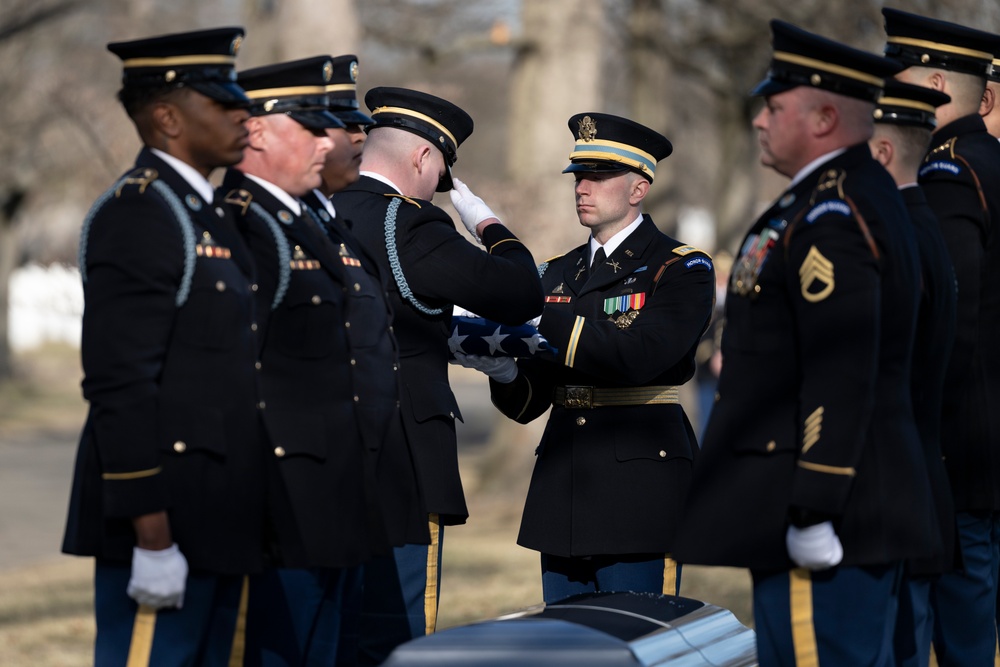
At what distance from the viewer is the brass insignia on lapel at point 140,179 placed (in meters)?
3.66

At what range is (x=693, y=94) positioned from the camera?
2566 centimetres

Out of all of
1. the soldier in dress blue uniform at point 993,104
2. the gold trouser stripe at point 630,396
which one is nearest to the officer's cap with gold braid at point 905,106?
the soldier in dress blue uniform at point 993,104

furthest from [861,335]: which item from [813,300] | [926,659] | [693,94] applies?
[693,94]

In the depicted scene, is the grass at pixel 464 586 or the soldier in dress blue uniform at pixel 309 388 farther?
the grass at pixel 464 586

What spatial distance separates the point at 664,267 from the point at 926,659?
161 centimetres

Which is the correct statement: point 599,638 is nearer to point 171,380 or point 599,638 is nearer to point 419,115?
point 171,380

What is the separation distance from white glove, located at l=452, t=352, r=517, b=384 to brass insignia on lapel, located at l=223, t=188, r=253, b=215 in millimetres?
1241

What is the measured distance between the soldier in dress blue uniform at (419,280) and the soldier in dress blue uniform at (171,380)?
107cm

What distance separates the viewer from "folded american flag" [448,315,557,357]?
5.03 metres

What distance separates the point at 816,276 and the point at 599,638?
1054mm

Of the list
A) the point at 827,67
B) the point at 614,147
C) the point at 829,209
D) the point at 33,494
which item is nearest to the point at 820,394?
the point at 829,209

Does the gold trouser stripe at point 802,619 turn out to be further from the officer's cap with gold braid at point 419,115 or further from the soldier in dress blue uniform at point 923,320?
the officer's cap with gold braid at point 419,115

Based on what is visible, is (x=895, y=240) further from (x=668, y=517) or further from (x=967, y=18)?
(x=967, y=18)

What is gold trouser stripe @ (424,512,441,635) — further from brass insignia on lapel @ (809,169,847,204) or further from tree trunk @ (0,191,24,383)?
tree trunk @ (0,191,24,383)
